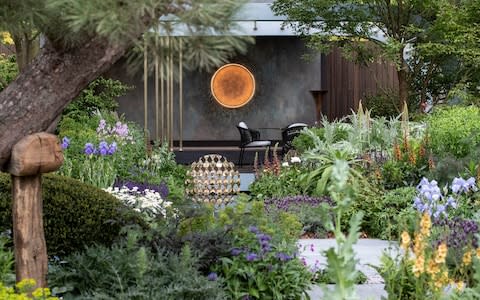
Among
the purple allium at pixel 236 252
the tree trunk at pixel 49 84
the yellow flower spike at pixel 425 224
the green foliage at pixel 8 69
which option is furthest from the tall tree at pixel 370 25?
the yellow flower spike at pixel 425 224

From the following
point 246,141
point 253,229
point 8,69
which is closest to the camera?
point 253,229

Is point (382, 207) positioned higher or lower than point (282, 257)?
lower

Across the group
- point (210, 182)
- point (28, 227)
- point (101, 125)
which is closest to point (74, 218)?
point (28, 227)

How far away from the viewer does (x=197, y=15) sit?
7.92ft

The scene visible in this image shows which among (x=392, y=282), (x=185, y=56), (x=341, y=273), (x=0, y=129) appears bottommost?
(x=392, y=282)

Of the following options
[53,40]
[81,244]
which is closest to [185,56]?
[53,40]

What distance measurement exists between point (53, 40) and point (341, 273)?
60.1 inches

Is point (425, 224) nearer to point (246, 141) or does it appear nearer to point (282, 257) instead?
point (282, 257)

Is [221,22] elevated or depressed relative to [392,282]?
elevated

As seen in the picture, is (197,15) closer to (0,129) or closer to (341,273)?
(341,273)

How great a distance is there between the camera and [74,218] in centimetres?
502

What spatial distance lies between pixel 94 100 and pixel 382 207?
807cm

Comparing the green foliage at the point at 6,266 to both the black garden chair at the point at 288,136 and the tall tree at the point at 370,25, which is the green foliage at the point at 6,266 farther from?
the tall tree at the point at 370,25

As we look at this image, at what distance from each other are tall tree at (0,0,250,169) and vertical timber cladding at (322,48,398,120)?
1542 centimetres
